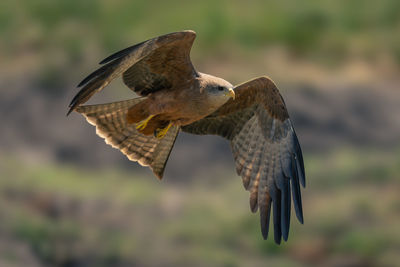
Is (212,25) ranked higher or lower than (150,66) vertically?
lower

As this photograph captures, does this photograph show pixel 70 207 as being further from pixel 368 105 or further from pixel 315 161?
pixel 368 105

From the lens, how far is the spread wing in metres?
7.68

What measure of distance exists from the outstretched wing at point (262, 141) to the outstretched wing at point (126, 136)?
1.09ft

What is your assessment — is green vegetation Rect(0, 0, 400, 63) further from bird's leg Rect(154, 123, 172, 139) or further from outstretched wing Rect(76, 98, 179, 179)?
bird's leg Rect(154, 123, 172, 139)

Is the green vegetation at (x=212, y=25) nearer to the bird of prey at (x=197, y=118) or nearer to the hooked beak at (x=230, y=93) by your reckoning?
the bird of prey at (x=197, y=118)

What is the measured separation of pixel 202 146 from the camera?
16406 mm

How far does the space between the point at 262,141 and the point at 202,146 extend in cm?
709

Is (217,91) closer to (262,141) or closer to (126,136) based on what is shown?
(126,136)

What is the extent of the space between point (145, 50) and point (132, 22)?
1058cm

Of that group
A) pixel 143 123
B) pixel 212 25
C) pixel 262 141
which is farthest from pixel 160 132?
pixel 212 25

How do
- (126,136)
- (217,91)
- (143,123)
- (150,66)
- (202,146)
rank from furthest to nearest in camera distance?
(202,146)
(126,136)
(143,123)
(150,66)
(217,91)

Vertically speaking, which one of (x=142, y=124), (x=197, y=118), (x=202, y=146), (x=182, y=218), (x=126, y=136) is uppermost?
(x=197, y=118)

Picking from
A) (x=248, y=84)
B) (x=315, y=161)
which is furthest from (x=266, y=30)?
(x=248, y=84)

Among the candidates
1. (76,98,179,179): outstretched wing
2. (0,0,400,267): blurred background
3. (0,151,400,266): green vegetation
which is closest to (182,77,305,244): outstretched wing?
(76,98,179,179): outstretched wing
